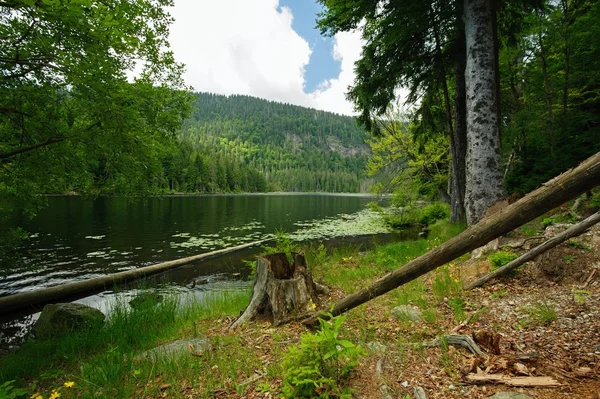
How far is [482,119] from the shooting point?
664 centimetres

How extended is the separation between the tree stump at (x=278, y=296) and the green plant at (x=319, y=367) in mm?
2065

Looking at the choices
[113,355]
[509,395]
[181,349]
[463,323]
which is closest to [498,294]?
[463,323]

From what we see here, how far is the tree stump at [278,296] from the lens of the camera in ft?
16.5

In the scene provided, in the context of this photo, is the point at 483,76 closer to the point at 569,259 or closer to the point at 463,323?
the point at 569,259

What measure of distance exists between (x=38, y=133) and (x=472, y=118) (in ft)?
32.5

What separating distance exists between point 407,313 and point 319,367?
2.35m

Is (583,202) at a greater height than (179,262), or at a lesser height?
greater

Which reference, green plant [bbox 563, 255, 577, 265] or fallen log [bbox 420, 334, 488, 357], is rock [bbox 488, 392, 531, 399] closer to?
fallen log [bbox 420, 334, 488, 357]

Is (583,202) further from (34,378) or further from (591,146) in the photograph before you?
(34,378)

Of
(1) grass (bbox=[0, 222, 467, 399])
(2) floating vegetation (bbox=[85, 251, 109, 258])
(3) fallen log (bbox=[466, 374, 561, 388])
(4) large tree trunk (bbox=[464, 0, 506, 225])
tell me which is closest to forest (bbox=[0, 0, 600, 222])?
(4) large tree trunk (bbox=[464, 0, 506, 225])

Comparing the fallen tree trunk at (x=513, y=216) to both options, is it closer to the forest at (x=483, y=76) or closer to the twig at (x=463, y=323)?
the twig at (x=463, y=323)

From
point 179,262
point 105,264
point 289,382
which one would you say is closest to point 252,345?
point 289,382

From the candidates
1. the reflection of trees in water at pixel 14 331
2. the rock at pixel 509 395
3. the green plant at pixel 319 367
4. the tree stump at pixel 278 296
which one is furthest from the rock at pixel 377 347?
the reflection of trees in water at pixel 14 331

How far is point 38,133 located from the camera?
624 centimetres
